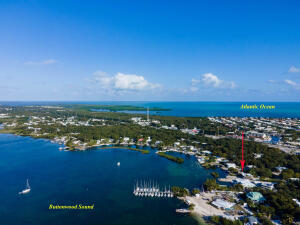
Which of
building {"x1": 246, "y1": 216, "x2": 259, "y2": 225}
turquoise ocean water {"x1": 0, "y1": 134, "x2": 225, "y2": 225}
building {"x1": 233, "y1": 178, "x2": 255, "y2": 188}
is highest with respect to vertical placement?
building {"x1": 233, "y1": 178, "x2": 255, "y2": 188}

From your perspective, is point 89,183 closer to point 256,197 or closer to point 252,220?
point 252,220

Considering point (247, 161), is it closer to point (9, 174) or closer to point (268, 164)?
point (268, 164)

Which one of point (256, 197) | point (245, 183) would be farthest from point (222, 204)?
point (245, 183)

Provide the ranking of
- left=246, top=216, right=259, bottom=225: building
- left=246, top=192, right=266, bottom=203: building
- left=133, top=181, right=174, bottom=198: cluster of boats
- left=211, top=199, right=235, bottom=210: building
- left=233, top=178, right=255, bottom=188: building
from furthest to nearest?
left=233, top=178, right=255, bottom=188: building < left=133, top=181, right=174, bottom=198: cluster of boats < left=246, top=192, right=266, bottom=203: building < left=211, top=199, right=235, bottom=210: building < left=246, top=216, right=259, bottom=225: building

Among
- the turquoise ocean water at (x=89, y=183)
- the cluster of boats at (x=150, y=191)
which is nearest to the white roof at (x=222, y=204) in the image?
the turquoise ocean water at (x=89, y=183)

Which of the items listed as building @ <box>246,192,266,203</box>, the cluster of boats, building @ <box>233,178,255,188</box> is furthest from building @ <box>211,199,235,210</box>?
building @ <box>233,178,255,188</box>

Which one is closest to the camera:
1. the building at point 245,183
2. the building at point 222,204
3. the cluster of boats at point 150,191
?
the building at point 222,204

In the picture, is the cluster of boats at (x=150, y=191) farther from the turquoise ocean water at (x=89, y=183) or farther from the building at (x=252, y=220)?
the building at (x=252, y=220)

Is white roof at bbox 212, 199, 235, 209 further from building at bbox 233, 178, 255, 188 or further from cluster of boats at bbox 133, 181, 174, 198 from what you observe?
building at bbox 233, 178, 255, 188

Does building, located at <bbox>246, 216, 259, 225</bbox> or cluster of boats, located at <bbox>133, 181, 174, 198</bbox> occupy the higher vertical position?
building, located at <bbox>246, 216, 259, 225</bbox>

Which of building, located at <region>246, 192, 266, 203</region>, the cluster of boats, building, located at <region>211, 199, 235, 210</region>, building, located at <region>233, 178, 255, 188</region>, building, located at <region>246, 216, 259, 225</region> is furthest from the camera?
building, located at <region>233, 178, 255, 188</region>
